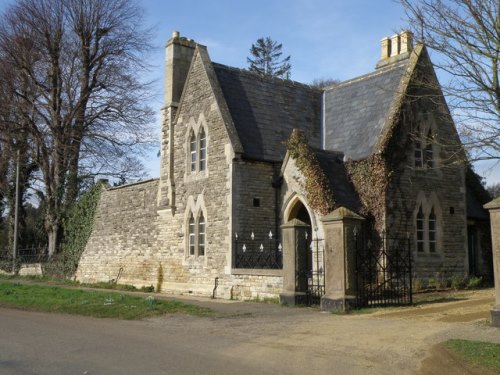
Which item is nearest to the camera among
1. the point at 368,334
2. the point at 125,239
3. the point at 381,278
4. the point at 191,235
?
the point at 368,334

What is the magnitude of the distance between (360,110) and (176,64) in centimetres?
778

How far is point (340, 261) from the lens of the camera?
13766 millimetres

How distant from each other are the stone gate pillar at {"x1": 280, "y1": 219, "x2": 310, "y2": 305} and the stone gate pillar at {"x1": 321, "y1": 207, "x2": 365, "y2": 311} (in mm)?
1185

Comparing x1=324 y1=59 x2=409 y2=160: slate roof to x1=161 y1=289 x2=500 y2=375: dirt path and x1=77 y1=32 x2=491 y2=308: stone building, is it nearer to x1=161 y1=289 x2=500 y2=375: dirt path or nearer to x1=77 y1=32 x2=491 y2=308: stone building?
x1=77 y1=32 x2=491 y2=308: stone building

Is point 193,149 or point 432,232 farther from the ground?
point 193,149

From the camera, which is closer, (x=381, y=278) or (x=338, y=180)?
(x=381, y=278)

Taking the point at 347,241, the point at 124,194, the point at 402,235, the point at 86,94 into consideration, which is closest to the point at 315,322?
the point at 347,241

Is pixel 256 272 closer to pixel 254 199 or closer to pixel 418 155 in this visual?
pixel 254 199

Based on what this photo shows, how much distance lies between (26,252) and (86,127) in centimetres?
922

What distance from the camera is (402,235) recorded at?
19.4 meters

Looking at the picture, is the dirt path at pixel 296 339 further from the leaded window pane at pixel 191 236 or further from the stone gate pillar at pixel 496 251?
the leaded window pane at pixel 191 236

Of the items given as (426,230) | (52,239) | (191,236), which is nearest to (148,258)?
(191,236)

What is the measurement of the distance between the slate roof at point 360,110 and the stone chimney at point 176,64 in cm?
620

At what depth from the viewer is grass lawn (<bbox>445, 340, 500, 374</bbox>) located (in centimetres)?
760
